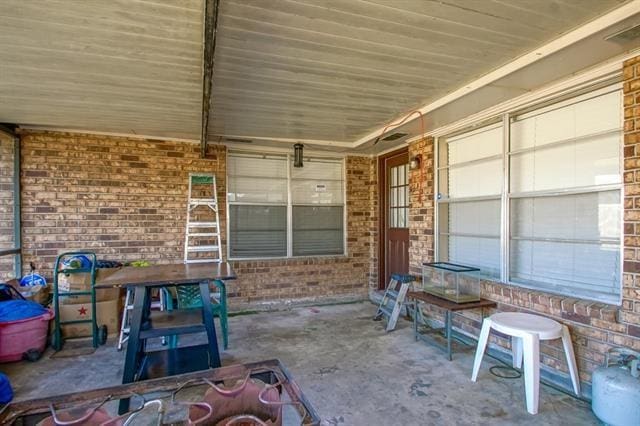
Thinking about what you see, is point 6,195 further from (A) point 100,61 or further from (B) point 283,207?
(B) point 283,207

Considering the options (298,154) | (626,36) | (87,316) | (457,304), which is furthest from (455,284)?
(87,316)

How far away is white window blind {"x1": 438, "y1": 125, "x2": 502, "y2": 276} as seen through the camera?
3834mm

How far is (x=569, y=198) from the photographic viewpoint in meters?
3.10

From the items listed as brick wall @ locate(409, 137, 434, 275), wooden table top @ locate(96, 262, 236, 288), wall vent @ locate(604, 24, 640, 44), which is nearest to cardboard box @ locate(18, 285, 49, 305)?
wooden table top @ locate(96, 262, 236, 288)

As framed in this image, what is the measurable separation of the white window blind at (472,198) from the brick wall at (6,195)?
211 inches

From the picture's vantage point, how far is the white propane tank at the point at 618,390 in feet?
7.20

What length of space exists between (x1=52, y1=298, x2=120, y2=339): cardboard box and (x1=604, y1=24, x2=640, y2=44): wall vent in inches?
208

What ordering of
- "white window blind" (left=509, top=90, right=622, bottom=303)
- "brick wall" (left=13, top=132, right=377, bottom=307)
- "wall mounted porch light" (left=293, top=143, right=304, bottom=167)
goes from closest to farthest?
"white window blind" (left=509, top=90, right=622, bottom=303)
"brick wall" (left=13, top=132, right=377, bottom=307)
"wall mounted porch light" (left=293, top=143, right=304, bottom=167)

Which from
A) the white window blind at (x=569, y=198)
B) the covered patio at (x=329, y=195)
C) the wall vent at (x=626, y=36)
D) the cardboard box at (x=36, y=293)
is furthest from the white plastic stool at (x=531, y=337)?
the cardboard box at (x=36, y=293)

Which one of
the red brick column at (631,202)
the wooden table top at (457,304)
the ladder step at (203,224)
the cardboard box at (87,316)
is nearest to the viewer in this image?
the red brick column at (631,202)

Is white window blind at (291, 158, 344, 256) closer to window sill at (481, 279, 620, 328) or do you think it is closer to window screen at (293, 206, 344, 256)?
window screen at (293, 206, 344, 256)

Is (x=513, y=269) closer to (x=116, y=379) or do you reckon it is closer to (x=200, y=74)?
(x=200, y=74)

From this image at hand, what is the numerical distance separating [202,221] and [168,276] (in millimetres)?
2090

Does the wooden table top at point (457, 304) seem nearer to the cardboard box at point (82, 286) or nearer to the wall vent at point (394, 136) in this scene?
the wall vent at point (394, 136)
